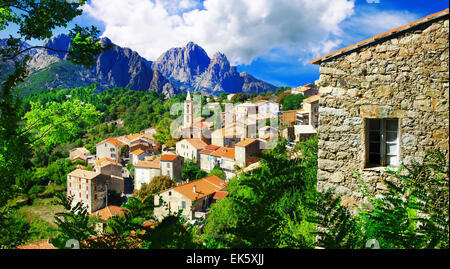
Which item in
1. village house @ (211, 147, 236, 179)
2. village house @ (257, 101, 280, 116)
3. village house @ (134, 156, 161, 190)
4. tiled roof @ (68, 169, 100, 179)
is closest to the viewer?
tiled roof @ (68, 169, 100, 179)

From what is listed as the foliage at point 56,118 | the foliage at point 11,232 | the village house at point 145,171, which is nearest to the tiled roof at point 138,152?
the village house at point 145,171

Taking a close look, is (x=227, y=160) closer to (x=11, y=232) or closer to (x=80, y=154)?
(x=80, y=154)

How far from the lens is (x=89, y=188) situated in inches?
1356

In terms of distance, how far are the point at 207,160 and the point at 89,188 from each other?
16.7 m

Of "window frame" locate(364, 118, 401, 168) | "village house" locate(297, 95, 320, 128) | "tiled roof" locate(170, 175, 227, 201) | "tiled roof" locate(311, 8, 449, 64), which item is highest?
"village house" locate(297, 95, 320, 128)

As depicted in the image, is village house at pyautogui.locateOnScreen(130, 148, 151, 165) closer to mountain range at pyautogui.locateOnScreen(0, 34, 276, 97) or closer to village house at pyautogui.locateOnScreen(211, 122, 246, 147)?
village house at pyautogui.locateOnScreen(211, 122, 246, 147)

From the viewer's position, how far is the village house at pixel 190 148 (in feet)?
150

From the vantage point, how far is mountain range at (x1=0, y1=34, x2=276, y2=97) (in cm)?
8275

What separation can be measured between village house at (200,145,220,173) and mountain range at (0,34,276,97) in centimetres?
4808

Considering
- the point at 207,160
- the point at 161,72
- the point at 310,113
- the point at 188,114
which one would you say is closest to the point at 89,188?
the point at 207,160

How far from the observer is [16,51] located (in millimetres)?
3910

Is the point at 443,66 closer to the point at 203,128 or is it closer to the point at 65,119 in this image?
the point at 65,119

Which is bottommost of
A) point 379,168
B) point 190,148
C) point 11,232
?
point 190,148

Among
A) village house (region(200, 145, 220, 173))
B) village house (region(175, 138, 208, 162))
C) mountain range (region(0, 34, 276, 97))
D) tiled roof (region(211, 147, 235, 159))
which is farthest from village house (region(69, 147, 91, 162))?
mountain range (region(0, 34, 276, 97))
